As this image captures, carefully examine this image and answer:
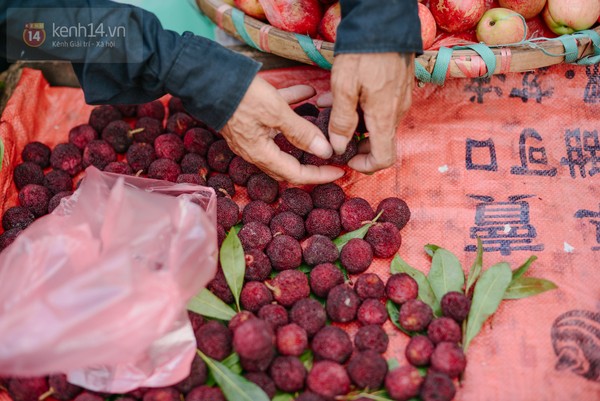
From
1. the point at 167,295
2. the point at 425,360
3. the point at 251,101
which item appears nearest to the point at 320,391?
the point at 425,360

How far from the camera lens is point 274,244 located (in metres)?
2.22

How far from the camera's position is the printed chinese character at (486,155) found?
2.55m

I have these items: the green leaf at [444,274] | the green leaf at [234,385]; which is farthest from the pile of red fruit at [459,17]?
the green leaf at [234,385]

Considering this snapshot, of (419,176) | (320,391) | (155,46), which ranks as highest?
(155,46)

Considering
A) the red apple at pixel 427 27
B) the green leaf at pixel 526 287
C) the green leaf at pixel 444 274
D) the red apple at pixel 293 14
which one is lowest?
the green leaf at pixel 444 274

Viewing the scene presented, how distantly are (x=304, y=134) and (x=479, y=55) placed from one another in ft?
3.12

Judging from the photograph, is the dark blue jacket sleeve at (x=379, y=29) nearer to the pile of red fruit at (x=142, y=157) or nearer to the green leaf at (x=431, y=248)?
the pile of red fruit at (x=142, y=157)

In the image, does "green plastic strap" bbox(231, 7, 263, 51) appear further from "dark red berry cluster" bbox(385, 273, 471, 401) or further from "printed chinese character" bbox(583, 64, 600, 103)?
"printed chinese character" bbox(583, 64, 600, 103)

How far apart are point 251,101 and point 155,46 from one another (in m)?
0.45

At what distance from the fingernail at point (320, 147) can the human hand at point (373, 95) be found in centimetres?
3

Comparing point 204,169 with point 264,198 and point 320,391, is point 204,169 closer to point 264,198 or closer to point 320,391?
point 264,198

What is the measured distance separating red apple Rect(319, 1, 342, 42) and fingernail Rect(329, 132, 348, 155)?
30.0 inches

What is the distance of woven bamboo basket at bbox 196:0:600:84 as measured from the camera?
2.46 m

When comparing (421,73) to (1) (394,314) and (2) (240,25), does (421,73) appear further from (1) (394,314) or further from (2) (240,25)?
(1) (394,314)
